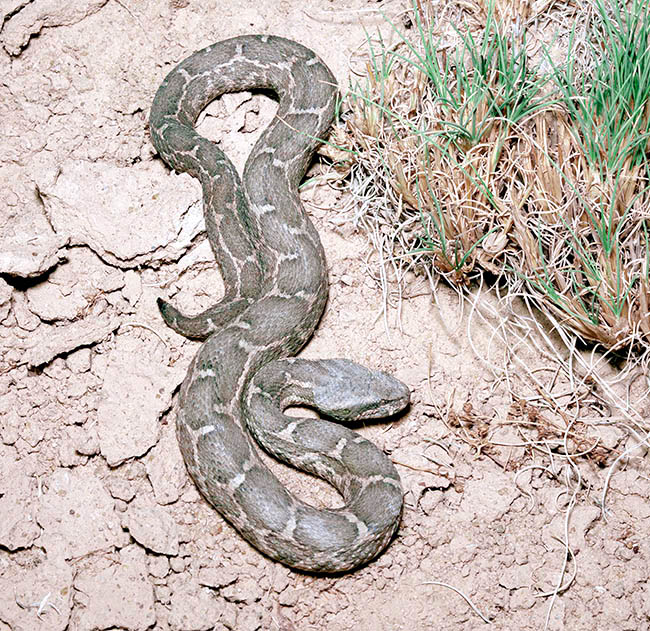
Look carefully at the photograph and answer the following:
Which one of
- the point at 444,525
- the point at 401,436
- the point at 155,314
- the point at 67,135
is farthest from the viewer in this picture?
the point at 67,135

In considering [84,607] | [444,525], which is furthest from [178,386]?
[444,525]

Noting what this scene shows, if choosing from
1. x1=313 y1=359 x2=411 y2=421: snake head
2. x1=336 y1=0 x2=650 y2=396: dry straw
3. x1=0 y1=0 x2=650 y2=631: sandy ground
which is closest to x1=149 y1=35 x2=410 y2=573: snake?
x1=313 y1=359 x2=411 y2=421: snake head

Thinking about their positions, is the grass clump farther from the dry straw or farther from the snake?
the snake

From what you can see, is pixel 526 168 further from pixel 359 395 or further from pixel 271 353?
pixel 271 353

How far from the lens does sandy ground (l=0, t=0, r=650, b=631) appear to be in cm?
425

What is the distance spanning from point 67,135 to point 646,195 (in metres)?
4.43

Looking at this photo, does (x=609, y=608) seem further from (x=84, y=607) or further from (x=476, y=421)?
(x=84, y=607)

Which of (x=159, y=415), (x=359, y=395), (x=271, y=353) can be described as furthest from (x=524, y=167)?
(x=159, y=415)

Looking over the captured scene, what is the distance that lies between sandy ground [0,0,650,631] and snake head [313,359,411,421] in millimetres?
209

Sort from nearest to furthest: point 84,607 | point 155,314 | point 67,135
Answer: point 84,607, point 155,314, point 67,135

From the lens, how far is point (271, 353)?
194 inches

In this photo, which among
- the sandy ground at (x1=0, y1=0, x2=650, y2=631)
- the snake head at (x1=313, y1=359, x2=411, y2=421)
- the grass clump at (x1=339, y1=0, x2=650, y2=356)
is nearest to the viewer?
the sandy ground at (x1=0, y1=0, x2=650, y2=631)

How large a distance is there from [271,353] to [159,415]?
34.0 inches

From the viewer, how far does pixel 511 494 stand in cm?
454
